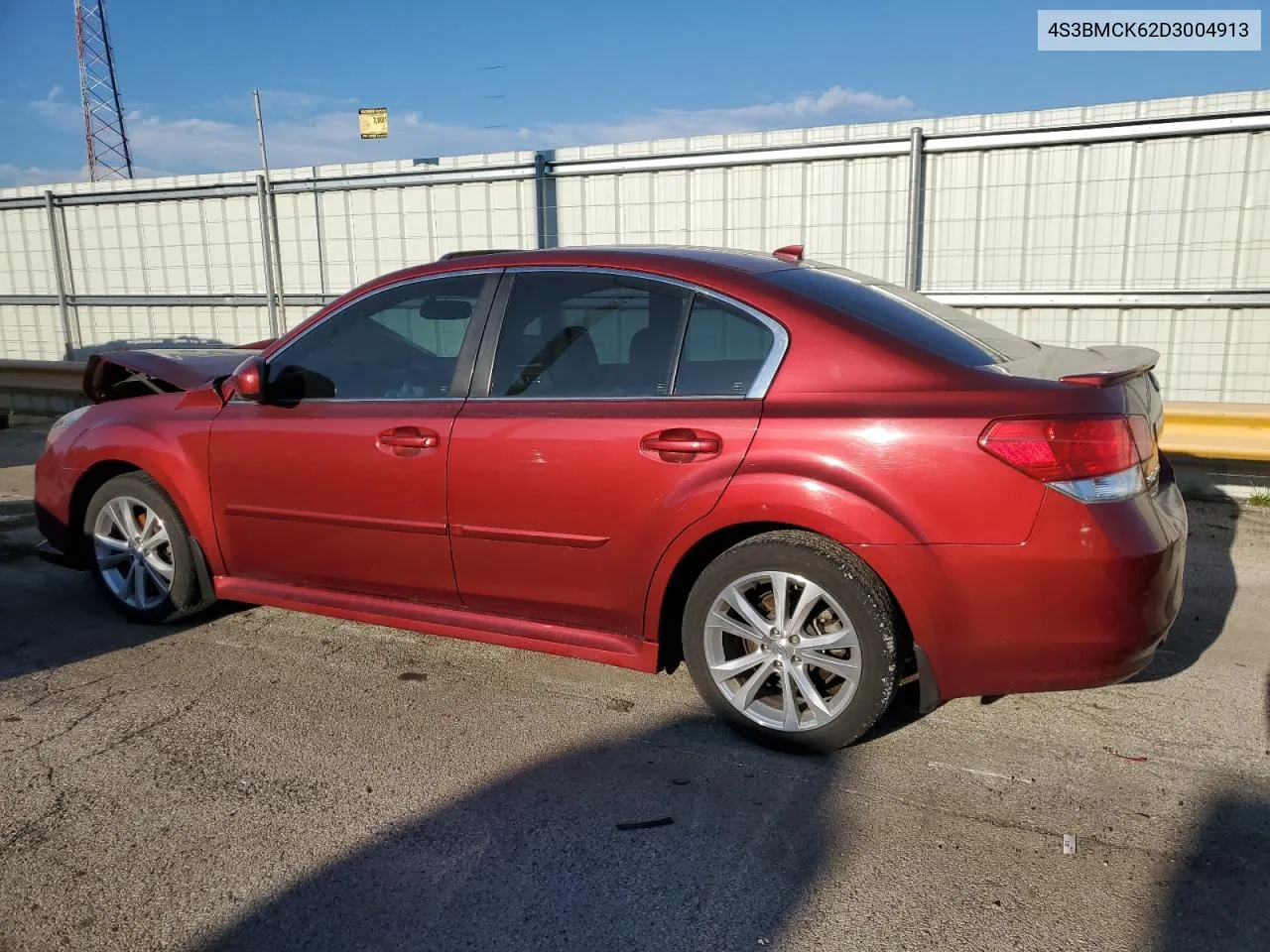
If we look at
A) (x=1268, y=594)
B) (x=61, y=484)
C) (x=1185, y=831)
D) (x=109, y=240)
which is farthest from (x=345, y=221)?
(x=1185, y=831)

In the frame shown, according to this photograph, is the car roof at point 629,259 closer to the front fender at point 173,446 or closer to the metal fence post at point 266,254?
the front fender at point 173,446

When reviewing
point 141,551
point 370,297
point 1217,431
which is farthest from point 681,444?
point 1217,431

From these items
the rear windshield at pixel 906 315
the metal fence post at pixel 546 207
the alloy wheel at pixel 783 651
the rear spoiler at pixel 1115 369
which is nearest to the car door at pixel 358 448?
the alloy wheel at pixel 783 651

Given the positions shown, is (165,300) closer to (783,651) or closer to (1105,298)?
(1105,298)

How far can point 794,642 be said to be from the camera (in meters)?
3.05

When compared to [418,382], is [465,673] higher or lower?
lower

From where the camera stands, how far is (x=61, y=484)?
452 centimetres

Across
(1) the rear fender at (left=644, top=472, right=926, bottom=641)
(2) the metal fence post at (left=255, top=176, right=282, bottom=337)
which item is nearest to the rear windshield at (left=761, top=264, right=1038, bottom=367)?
(1) the rear fender at (left=644, top=472, right=926, bottom=641)

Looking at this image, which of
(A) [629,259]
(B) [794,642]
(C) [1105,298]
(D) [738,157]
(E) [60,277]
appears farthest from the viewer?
(E) [60,277]

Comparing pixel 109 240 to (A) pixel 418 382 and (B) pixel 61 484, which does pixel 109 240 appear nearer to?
(B) pixel 61 484

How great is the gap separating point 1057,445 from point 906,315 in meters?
0.81

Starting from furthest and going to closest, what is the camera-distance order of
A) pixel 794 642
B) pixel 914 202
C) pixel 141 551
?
pixel 914 202, pixel 141 551, pixel 794 642

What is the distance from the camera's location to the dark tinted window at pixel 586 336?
3314mm

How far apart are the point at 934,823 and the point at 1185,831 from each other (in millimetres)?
660
